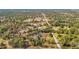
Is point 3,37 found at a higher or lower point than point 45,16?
lower
